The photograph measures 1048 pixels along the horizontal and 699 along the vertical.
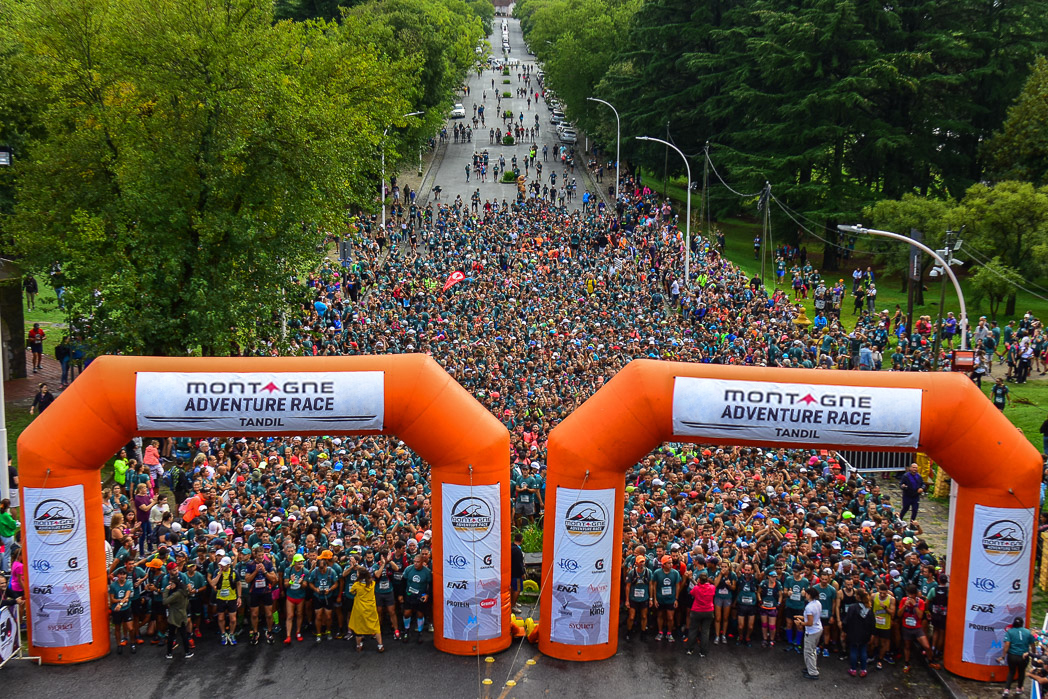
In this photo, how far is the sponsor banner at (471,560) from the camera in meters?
14.5

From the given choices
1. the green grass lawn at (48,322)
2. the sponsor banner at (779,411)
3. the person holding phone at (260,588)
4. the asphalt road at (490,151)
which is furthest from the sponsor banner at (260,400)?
the asphalt road at (490,151)

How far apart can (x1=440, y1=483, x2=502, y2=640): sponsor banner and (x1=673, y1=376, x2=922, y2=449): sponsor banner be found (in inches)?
115

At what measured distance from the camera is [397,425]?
1451 cm

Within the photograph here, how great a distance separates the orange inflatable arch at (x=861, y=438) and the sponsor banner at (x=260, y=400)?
2.77 meters

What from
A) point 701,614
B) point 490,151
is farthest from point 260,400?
point 490,151

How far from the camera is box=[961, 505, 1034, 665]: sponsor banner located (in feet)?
45.7

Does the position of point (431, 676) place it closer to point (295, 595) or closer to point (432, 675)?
point (432, 675)

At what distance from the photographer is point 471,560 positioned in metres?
14.6

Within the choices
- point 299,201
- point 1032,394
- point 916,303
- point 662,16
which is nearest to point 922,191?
point 916,303

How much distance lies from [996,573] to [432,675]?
7.80m

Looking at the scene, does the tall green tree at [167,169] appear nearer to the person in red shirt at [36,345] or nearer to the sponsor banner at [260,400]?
the person in red shirt at [36,345]

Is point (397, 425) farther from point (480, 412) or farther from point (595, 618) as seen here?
point (595, 618)

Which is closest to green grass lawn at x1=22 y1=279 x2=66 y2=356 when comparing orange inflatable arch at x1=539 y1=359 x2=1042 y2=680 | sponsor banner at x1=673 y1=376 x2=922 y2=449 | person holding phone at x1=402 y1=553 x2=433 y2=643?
person holding phone at x1=402 y1=553 x2=433 y2=643

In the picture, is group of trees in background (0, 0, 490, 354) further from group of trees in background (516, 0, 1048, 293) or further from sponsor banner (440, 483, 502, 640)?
group of trees in background (516, 0, 1048, 293)
